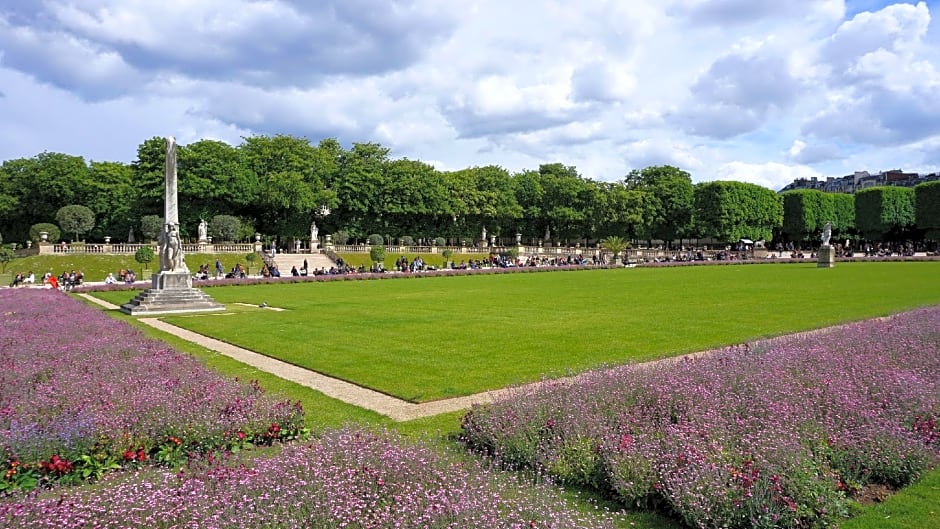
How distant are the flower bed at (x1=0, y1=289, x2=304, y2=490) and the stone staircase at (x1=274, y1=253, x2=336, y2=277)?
157ft

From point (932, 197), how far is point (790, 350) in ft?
289

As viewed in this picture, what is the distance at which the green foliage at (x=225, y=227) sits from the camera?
205 feet

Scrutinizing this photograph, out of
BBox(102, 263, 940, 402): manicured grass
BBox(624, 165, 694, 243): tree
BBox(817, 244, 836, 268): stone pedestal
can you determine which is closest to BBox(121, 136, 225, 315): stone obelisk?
BBox(102, 263, 940, 402): manicured grass

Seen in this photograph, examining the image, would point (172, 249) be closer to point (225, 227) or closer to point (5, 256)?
point (5, 256)

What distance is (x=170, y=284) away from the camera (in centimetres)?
2533

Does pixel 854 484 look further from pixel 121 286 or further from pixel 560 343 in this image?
pixel 121 286

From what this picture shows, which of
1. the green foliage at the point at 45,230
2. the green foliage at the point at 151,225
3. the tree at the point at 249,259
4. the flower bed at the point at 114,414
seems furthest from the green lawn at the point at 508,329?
the green foliage at the point at 45,230

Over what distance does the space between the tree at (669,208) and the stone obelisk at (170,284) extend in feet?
247

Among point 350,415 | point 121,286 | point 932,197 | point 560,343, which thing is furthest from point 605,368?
point 932,197

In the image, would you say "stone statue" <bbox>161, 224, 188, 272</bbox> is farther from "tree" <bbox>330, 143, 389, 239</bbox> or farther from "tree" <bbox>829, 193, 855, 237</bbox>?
"tree" <bbox>829, 193, 855, 237</bbox>

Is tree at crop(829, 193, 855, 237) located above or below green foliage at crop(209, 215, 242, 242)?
above

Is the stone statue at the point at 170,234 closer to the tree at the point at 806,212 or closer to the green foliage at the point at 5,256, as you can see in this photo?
the green foliage at the point at 5,256

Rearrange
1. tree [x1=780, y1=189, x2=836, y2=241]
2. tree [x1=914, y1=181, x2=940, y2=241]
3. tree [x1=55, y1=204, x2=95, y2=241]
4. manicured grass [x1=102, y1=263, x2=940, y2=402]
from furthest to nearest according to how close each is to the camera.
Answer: tree [x1=780, y1=189, x2=836, y2=241], tree [x1=914, y1=181, x2=940, y2=241], tree [x1=55, y1=204, x2=95, y2=241], manicured grass [x1=102, y1=263, x2=940, y2=402]

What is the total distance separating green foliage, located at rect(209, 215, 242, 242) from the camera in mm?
62469
